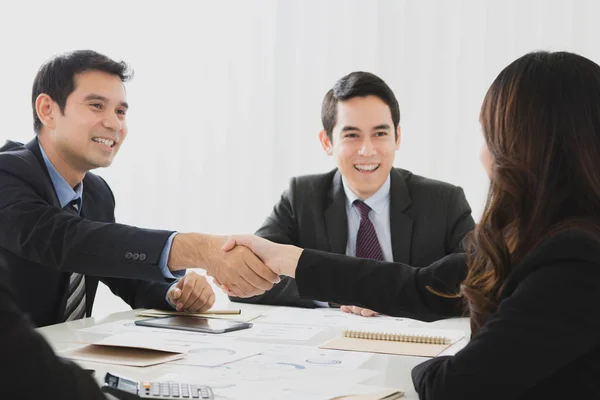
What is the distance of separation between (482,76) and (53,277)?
2743mm

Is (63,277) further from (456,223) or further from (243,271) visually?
(456,223)

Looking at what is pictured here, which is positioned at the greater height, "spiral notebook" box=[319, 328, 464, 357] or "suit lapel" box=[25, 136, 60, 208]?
"suit lapel" box=[25, 136, 60, 208]

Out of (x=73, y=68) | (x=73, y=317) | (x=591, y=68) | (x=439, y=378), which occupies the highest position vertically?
(x=73, y=68)

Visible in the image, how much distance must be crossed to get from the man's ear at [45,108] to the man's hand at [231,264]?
0.90 meters

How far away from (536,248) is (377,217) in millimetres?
1940

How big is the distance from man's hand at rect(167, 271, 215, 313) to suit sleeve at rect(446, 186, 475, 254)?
3.74ft

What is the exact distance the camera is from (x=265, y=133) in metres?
4.55

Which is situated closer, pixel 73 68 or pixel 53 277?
pixel 53 277

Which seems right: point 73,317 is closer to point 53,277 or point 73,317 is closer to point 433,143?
point 53,277

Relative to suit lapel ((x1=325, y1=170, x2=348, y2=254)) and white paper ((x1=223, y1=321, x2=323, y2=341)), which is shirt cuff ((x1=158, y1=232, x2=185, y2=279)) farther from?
suit lapel ((x1=325, y1=170, x2=348, y2=254))

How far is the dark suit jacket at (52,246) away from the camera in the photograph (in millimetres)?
2291

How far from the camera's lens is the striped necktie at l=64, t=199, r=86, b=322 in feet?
8.54

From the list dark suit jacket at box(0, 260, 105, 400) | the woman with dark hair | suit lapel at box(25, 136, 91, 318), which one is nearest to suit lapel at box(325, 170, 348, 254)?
suit lapel at box(25, 136, 91, 318)

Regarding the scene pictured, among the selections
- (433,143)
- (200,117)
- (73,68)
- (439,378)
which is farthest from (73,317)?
(433,143)
